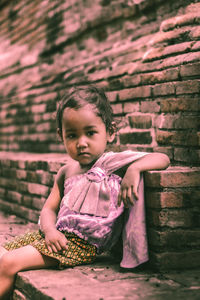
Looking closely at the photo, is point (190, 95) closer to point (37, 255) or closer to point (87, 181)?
point (87, 181)

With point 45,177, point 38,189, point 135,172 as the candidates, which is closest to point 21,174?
point 38,189

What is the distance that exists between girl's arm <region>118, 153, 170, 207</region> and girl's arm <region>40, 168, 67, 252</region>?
419mm

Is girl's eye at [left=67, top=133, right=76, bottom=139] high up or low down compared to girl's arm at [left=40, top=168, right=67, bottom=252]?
up

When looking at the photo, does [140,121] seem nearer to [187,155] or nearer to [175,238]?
[187,155]

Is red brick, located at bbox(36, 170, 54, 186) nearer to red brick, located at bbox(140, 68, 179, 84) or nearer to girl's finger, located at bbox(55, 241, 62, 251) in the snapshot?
red brick, located at bbox(140, 68, 179, 84)

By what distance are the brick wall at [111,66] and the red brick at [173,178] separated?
40cm

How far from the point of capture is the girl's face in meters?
2.51

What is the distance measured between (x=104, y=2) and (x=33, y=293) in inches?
143

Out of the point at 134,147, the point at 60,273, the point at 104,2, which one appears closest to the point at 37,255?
the point at 60,273

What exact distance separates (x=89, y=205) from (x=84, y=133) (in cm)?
43

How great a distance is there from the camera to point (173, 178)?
7.68ft

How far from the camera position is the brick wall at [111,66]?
9.90ft

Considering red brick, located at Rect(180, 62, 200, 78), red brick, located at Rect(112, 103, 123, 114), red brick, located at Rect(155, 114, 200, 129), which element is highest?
red brick, located at Rect(180, 62, 200, 78)

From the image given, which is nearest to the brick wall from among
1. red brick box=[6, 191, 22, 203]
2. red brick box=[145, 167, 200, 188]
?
red brick box=[145, 167, 200, 188]
